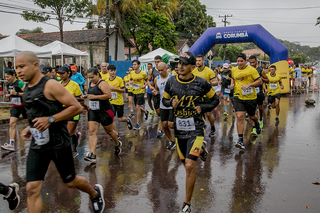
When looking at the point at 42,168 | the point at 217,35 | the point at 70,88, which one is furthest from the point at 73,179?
the point at 217,35

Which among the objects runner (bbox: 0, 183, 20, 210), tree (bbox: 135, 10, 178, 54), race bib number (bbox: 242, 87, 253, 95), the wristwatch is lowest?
runner (bbox: 0, 183, 20, 210)

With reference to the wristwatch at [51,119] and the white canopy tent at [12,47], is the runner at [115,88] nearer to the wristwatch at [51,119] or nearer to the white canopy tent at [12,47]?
the wristwatch at [51,119]

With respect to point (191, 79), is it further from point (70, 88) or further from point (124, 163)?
point (70, 88)

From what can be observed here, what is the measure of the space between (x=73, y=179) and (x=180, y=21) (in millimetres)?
46383

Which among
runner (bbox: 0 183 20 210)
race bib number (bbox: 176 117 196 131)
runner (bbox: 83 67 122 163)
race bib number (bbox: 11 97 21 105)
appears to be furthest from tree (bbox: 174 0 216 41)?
runner (bbox: 0 183 20 210)

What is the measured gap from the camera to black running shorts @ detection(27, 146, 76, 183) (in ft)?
9.68

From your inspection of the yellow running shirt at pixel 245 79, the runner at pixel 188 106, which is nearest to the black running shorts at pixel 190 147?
the runner at pixel 188 106

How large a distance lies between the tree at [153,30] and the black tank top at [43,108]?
30.9 metres

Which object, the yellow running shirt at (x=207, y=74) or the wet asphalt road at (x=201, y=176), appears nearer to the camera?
the wet asphalt road at (x=201, y=176)

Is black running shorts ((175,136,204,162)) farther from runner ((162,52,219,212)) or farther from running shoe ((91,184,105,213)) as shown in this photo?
running shoe ((91,184,105,213))

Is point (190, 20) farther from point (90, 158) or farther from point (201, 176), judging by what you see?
point (201, 176)

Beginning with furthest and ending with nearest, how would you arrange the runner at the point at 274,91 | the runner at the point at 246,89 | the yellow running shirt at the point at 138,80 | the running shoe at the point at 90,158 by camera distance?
1. the runner at the point at 274,91
2. the yellow running shirt at the point at 138,80
3. the runner at the point at 246,89
4. the running shoe at the point at 90,158

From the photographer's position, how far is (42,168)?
3.01 m

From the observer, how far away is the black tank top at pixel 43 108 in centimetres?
289
